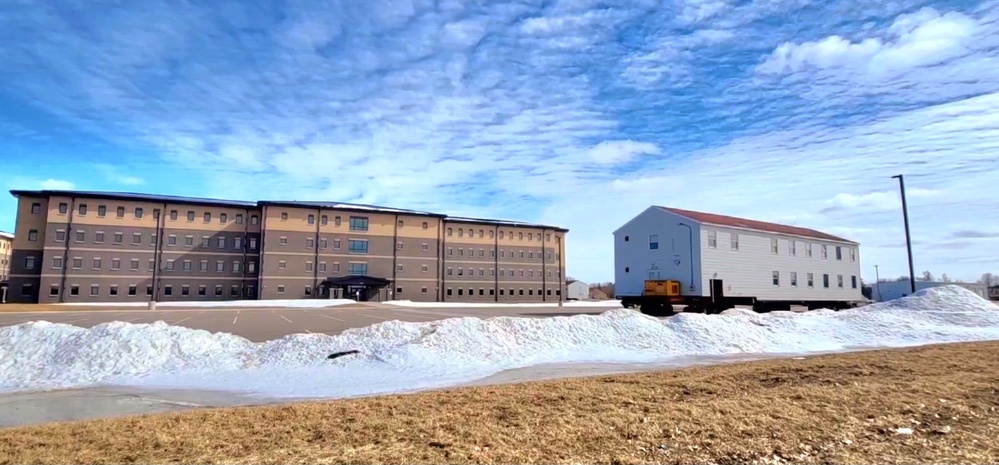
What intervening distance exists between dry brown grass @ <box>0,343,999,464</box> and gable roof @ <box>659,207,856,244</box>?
81.0 ft

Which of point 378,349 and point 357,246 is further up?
point 357,246

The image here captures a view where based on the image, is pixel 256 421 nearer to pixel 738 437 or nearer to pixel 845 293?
pixel 738 437

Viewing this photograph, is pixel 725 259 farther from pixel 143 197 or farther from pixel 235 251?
pixel 143 197

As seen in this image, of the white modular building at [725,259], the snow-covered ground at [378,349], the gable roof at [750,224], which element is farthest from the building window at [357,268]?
the snow-covered ground at [378,349]

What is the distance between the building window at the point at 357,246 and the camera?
72.8 meters

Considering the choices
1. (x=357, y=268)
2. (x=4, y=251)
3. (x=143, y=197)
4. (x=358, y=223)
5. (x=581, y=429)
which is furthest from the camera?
(x=4, y=251)

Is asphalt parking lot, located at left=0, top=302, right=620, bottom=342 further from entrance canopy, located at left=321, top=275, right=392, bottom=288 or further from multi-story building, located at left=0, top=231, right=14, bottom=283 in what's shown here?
multi-story building, located at left=0, top=231, right=14, bottom=283

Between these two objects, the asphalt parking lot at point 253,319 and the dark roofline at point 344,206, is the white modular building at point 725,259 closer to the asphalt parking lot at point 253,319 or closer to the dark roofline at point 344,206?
the asphalt parking lot at point 253,319

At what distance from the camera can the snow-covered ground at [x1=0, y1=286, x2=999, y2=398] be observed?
37.1 ft

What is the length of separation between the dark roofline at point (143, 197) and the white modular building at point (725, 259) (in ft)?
172

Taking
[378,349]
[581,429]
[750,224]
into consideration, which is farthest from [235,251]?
[581,429]

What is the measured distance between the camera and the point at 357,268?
7256cm

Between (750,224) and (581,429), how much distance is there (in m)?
35.7

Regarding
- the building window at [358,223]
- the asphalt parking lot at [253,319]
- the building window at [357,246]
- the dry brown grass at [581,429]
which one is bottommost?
the dry brown grass at [581,429]
